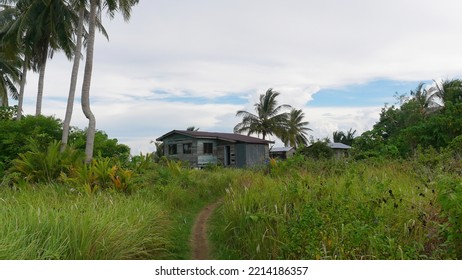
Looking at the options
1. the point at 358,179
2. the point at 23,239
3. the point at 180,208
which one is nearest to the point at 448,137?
the point at 358,179

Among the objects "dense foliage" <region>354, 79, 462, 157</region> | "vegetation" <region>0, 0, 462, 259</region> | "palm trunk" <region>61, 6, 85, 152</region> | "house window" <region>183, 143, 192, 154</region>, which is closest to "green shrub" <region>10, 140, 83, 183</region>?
"vegetation" <region>0, 0, 462, 259</region>

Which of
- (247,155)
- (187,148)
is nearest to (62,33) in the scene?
(187,148)

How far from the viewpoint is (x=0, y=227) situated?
4.66m

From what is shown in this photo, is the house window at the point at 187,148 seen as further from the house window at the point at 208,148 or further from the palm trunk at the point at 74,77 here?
the palm trunk at the point at 74,77

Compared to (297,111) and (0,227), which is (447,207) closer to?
(0,227)

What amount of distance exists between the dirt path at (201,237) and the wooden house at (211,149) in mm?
19285

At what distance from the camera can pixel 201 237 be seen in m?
7.31

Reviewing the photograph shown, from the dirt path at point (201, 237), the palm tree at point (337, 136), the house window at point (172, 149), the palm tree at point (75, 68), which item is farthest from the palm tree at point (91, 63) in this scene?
the palm tree at point (337, 136)

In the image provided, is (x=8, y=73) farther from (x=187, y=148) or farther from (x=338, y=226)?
(x=338, y=226)

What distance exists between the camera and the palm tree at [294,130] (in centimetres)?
4175

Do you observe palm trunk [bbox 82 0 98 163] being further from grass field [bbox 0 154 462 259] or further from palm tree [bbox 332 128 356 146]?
palm tree [bbox 332 128 356 146]

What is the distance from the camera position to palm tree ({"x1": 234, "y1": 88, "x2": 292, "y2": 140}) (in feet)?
134

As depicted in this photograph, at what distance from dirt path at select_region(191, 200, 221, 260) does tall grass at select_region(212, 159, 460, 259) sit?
9.4 inches

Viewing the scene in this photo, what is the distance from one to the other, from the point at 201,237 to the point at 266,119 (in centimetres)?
3415
